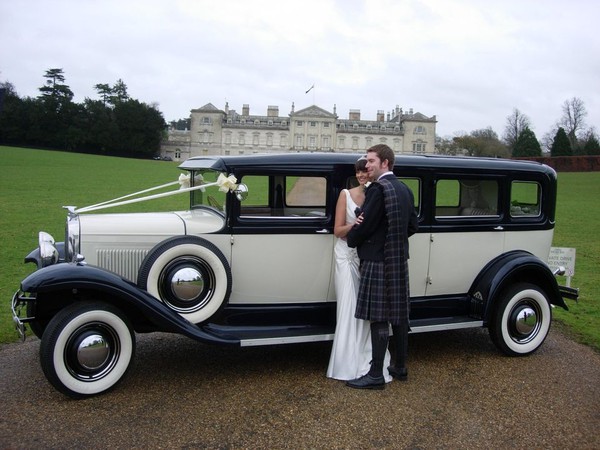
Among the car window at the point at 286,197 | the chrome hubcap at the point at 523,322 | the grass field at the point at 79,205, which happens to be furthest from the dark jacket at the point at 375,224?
the grass field at the point at 79,205

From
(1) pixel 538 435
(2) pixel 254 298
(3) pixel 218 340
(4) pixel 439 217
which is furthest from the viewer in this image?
(4) pixel 439 217

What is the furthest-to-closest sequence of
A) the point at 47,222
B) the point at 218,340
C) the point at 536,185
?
the point at 47,222 < the point at 536,185 < the point at 218,340

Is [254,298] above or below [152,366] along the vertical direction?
above

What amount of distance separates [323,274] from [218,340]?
1275 mm

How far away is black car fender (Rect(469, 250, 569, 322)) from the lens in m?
5.86

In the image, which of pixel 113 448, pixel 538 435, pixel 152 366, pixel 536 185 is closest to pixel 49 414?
pixel 113 448

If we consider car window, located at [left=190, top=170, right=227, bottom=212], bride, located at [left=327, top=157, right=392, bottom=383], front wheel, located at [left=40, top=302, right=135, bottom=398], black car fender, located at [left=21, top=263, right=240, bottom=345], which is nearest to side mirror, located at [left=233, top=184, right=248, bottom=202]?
car window, located at [left=190, top=170, right=227, bottom=212]

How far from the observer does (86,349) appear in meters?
4.53

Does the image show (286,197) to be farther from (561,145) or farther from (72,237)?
(561,145)

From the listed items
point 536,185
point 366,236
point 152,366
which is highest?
point 536,185

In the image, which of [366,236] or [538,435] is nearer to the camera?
[538,435]

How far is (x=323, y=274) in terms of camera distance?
17.9 feet

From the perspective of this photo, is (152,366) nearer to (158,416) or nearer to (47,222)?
(158,416)

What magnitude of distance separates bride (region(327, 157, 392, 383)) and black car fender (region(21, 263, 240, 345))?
3.30ft
